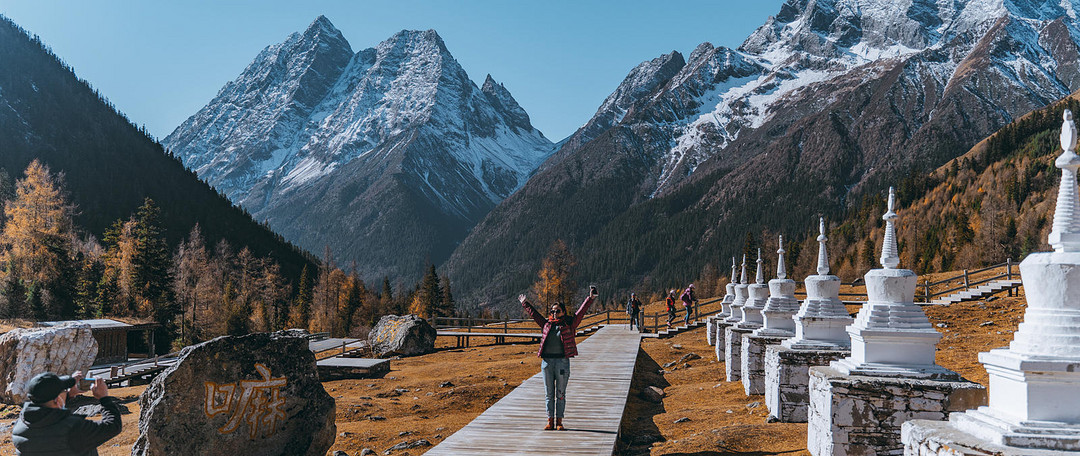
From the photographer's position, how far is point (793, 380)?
11.1m

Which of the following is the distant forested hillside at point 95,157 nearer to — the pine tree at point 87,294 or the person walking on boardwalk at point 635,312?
the pine tree at point 87,294

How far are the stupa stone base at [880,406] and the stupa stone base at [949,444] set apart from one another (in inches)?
78.3

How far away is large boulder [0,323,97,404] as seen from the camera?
27.2 m

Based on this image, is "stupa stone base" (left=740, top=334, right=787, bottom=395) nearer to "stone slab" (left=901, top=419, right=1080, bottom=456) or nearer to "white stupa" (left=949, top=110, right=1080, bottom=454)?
"stone slab" (left=901, top=419, right=1080, bottom=456)

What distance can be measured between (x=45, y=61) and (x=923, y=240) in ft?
598

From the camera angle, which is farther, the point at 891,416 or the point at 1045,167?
the point at 1045,167

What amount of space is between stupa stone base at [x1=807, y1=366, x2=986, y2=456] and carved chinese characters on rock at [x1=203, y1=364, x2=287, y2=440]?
9.04 metres

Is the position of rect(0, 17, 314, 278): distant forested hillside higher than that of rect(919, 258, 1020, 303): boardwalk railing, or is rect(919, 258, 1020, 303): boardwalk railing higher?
rect(0, 17, 314, 278): distant forested hillside

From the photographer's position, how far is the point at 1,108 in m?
140

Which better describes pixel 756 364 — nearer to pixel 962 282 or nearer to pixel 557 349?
pixel 557 349

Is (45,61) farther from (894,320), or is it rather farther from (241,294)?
(894,320)

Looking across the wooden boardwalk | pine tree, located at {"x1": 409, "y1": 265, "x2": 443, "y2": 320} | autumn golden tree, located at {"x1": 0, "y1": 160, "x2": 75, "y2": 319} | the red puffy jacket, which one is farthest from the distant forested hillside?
the red puffy jacket

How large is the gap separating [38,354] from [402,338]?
1528cm

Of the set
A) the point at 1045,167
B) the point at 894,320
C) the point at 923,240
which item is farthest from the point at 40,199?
the point at 1045,167
